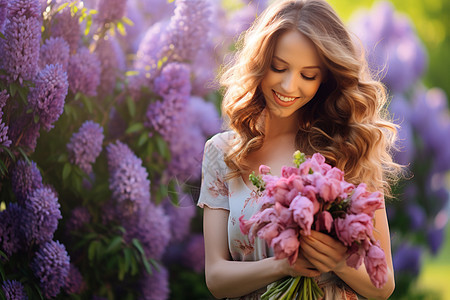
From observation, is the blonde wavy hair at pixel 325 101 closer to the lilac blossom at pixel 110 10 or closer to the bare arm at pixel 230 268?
the bare arm at pixel 230 268

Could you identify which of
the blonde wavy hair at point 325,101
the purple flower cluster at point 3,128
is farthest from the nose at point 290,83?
the purple flower cluster at point 3,128

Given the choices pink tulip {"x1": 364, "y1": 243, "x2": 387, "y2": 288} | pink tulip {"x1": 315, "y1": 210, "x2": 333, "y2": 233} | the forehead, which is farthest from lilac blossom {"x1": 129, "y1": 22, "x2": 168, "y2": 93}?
pink tulip {"x1": 364, "y1": 243, "x2": 387, "y2": 288}

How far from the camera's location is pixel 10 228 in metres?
2.33

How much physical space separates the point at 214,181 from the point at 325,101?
1.78 ft

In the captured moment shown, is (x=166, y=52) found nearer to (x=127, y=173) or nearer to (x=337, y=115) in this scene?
(x=127, y=173)

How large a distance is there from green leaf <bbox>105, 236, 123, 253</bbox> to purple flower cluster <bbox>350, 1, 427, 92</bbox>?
4.22 metres

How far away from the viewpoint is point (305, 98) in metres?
2.12

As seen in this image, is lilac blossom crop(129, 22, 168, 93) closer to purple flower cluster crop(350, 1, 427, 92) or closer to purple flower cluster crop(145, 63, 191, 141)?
purple flower cluster crop(145, 63, 191, 141)

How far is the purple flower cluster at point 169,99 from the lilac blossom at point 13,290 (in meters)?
1.15

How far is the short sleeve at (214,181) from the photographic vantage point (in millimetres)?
2262

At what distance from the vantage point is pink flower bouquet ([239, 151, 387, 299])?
5.20ft

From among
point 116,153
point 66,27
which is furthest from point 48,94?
point 116,153

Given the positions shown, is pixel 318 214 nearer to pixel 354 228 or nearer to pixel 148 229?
pixel 354 228

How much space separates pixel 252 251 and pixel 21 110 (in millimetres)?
1099
